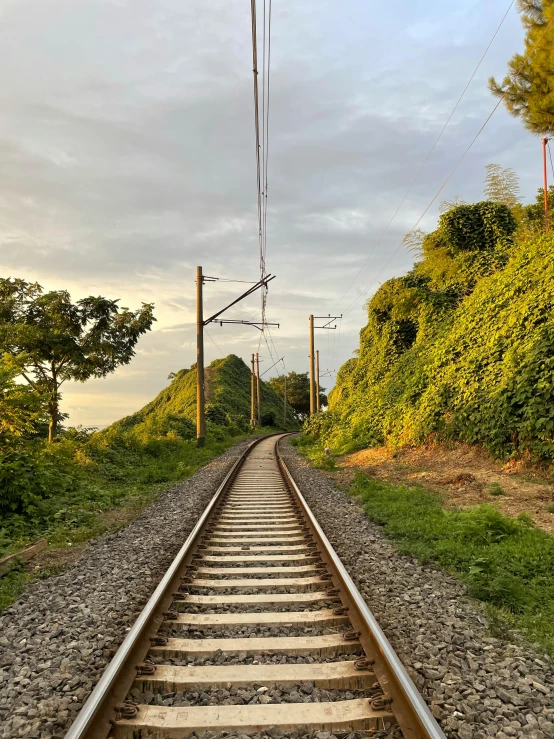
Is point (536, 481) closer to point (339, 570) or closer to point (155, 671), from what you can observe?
point (339, 570)

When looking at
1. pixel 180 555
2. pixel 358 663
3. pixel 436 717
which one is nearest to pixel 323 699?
pixel 358 663

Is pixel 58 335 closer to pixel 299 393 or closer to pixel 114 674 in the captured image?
pixel 114 674

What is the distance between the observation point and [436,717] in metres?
2.80

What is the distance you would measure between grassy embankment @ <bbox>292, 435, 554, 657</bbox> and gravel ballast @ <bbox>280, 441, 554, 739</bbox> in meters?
0.20

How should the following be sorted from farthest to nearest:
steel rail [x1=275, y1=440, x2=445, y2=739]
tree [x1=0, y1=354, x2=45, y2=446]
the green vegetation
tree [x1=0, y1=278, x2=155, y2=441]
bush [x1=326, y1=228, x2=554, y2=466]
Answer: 1. tree [x1=0, y1=278, x2=155, y2=441]
2. bush [x1=326, y1=228, x2=554, y2=466]
3. tree [x1=0, y1=354, x2=45, y2=446]
4. the green vegetation
5. steel rail [x1=275, y1=440, x2=445, y2=739]

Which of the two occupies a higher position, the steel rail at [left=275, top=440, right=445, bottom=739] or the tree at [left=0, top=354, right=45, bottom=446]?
the tree at [left=0, top=354, right=45, bottom=446]

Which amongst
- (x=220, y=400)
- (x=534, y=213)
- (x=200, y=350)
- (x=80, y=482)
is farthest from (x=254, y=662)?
(x=220, y=400)

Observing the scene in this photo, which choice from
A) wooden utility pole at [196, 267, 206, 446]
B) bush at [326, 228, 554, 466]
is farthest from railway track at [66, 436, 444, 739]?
wooden utility pole at [196, 267, 206, 446]


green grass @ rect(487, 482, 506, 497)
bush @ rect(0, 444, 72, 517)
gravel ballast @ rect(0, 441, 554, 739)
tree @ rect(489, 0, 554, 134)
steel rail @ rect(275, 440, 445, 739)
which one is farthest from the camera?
tree @ rect(489, 0, 554, 134)

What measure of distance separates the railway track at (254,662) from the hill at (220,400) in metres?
31.8

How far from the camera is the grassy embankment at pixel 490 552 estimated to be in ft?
13.8

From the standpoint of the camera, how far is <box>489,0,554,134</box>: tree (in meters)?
12.1

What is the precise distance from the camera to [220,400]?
169 ft

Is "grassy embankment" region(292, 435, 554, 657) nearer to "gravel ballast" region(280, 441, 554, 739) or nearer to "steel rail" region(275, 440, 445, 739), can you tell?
"gravel ballast" region(280, 441, 554, 739)
